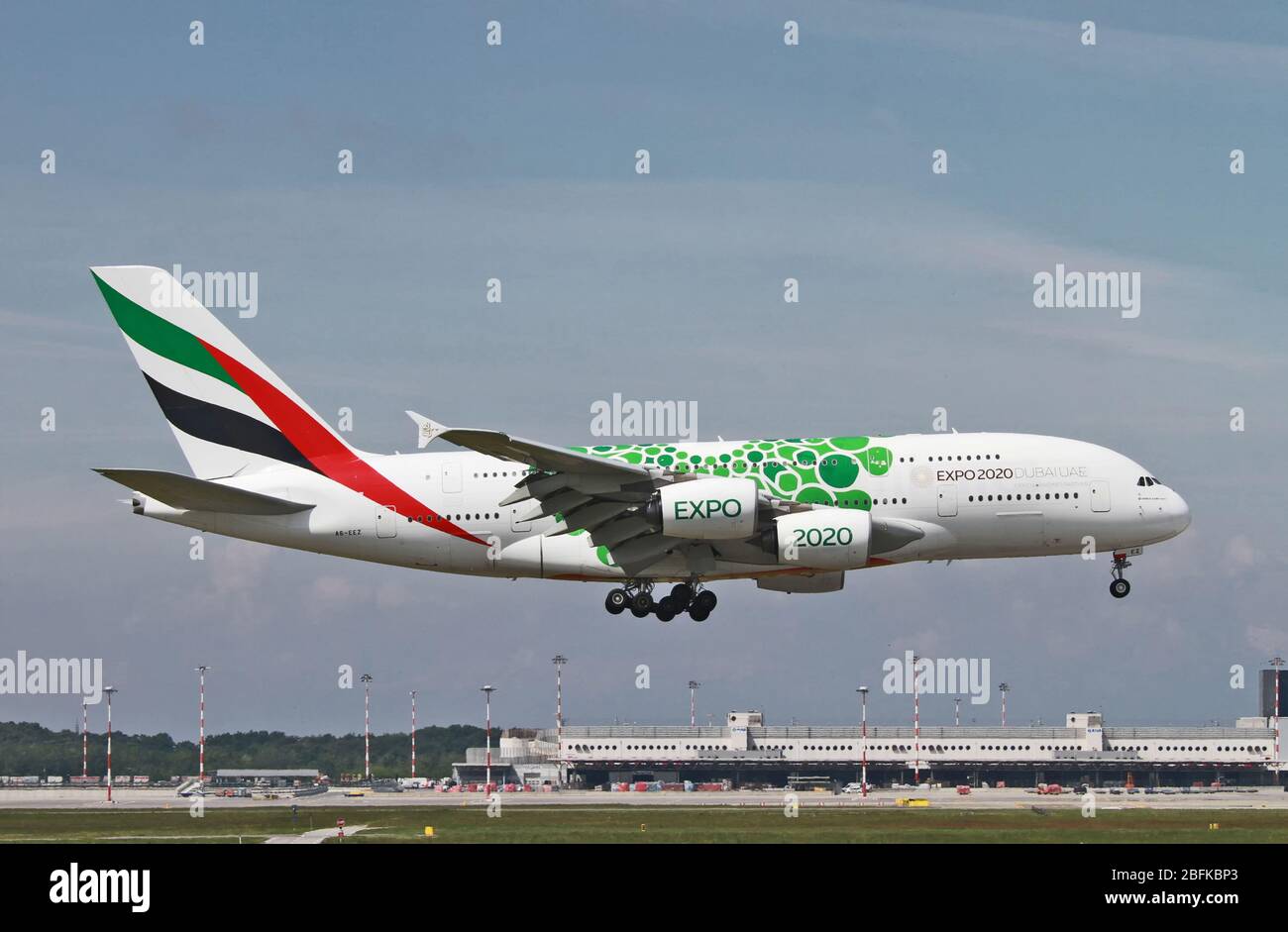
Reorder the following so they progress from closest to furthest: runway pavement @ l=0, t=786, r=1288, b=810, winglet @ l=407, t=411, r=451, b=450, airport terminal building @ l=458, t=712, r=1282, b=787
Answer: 1. winglet @ l=407, t=411, r=451, b=450
2. runway pavement @ l=0, t=786, r=1288, b=810
3. airport terminal building @ l=458, t=712, r=1282, b=787

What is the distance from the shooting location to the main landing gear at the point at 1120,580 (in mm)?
54406

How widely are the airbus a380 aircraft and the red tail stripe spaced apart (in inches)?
1.9

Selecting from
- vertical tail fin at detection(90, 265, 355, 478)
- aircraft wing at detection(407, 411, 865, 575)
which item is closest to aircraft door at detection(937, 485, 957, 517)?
aircraft wing at detection(407, 411, 865, 575)

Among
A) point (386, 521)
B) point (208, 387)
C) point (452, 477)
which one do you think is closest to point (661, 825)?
point (452, 477)

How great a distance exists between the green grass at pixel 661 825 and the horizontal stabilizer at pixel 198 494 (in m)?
10.5

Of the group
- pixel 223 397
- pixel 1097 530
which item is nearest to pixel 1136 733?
A: pixel 1097 530

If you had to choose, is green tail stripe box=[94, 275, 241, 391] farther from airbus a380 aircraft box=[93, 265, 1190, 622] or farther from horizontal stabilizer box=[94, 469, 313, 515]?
horizontal stabilizer box=[94, 469, 313, 515]

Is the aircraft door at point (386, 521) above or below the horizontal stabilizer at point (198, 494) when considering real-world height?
below

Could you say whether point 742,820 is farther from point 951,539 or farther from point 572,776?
point 572,776

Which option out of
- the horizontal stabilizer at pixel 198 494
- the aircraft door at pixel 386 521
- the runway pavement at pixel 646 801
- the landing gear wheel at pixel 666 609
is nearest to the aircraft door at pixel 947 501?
the landing gear wheel at pixel 666 609

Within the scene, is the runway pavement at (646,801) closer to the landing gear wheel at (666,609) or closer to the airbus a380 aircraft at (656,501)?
the landing gear wheel at (666,609)

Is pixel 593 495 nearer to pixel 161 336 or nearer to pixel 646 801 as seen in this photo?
pixel 161 336

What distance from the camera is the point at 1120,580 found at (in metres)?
54.6

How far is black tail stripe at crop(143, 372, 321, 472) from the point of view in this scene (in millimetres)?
55812
